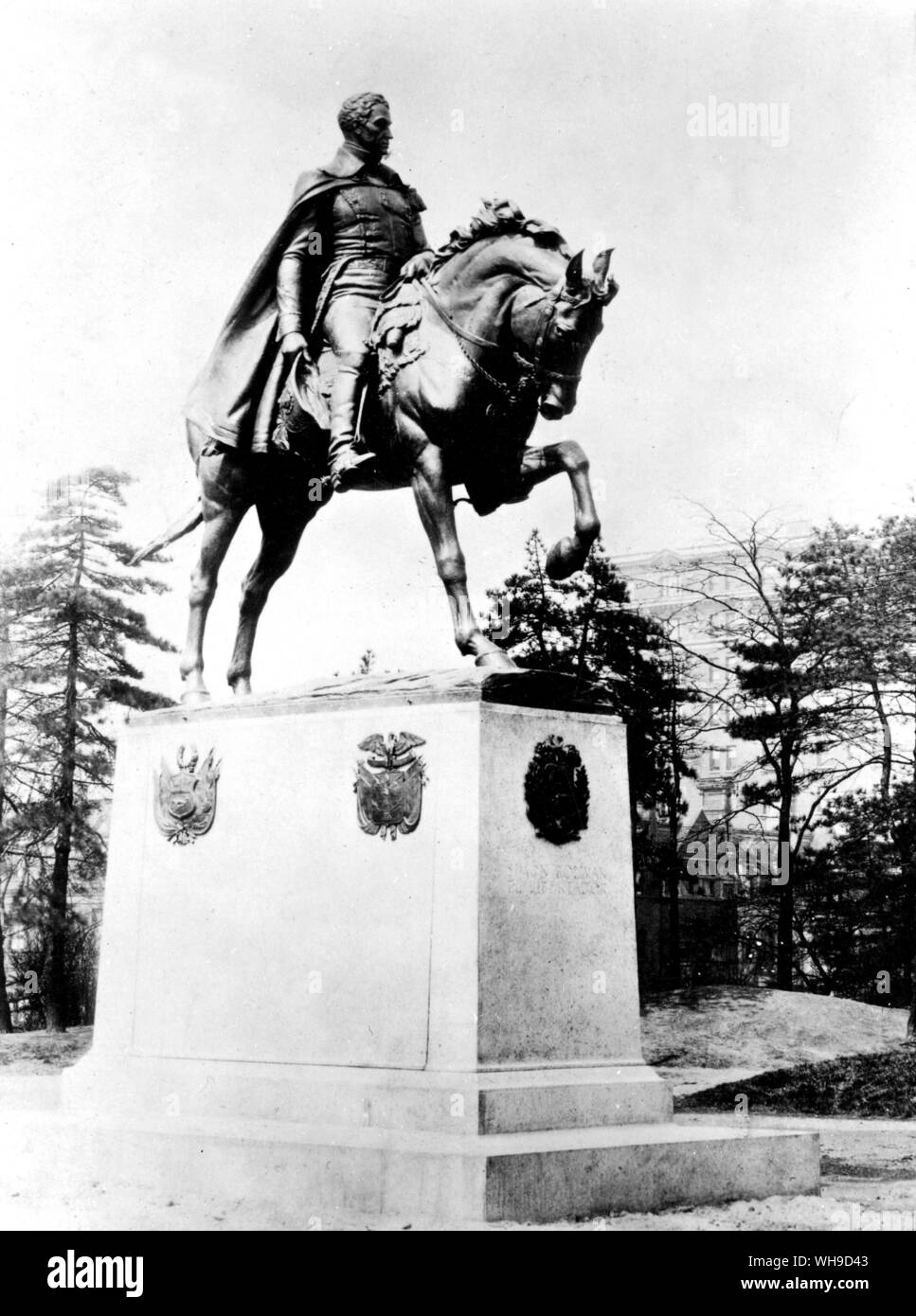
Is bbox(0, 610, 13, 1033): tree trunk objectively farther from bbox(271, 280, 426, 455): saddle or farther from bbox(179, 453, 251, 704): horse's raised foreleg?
bbox(271, 280, 426, 455): saddle

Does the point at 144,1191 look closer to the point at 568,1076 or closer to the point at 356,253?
the point at 568,1076

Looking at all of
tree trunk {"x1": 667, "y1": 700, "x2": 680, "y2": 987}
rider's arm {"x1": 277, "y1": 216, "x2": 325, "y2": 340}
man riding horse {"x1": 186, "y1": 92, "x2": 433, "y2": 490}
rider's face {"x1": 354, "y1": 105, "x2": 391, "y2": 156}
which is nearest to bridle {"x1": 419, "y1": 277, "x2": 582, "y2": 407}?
man riding horse {"x1": 186, "y1": 92, "x2": 433, "y2": 490}

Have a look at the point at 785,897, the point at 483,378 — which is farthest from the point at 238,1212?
the point at 785,897

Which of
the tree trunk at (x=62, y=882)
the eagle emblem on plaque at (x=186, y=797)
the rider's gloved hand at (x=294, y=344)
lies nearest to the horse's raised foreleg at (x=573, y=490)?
the rider's gloved hand at (x=294, y=344)

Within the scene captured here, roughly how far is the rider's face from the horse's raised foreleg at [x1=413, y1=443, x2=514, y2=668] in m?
2.40

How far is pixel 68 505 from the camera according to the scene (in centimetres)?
2439

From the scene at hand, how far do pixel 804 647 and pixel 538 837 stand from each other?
50.0 ft

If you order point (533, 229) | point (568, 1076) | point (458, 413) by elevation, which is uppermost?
point (533, 229)

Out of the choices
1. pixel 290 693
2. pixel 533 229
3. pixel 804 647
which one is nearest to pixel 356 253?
pixel 533 229

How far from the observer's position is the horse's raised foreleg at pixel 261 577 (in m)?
10.9

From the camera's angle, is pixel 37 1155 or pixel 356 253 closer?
pixel 37 1155

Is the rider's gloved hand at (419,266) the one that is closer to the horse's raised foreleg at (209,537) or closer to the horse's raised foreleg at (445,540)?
the horse's raised foreleg at (445,540)

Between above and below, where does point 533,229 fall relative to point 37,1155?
above
